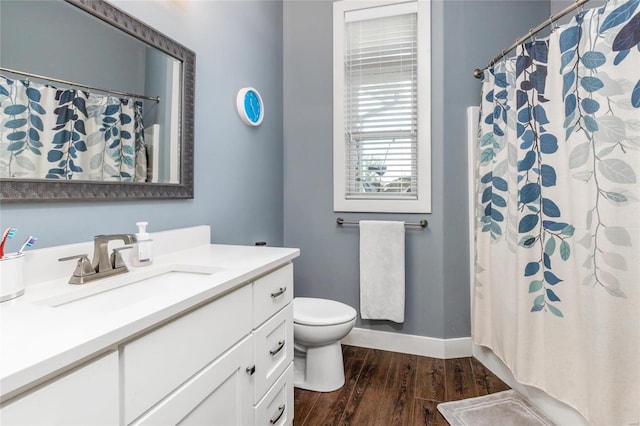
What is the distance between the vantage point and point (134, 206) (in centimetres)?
125

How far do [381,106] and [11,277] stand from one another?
210 centimetres

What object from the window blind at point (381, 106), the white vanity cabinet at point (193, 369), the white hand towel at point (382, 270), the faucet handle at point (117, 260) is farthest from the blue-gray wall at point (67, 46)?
the white hand towel at point (382, 270)

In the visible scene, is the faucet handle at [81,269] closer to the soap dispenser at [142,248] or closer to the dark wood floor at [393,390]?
the soap dispenser at [142,248]

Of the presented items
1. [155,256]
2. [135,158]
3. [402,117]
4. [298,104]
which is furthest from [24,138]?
[402,117]

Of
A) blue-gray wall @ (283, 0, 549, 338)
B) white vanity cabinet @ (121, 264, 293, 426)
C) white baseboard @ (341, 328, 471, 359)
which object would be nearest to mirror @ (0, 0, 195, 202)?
white vanity cabinet @ (121, 264, 293, 426)

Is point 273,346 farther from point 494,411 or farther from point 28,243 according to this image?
point 494,411

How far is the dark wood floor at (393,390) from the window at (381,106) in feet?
3.23

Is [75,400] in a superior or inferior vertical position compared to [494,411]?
superior

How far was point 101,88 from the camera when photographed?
3.68ft

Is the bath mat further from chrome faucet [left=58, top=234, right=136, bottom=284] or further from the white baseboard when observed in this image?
chrome faucet [left=58, top=234, right=136, bottom=284]

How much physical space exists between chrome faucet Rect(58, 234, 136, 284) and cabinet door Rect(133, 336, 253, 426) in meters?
0.44

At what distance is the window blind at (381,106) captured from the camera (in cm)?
224

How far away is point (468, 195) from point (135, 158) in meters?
1.92

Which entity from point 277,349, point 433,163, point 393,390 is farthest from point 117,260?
point 433,163
